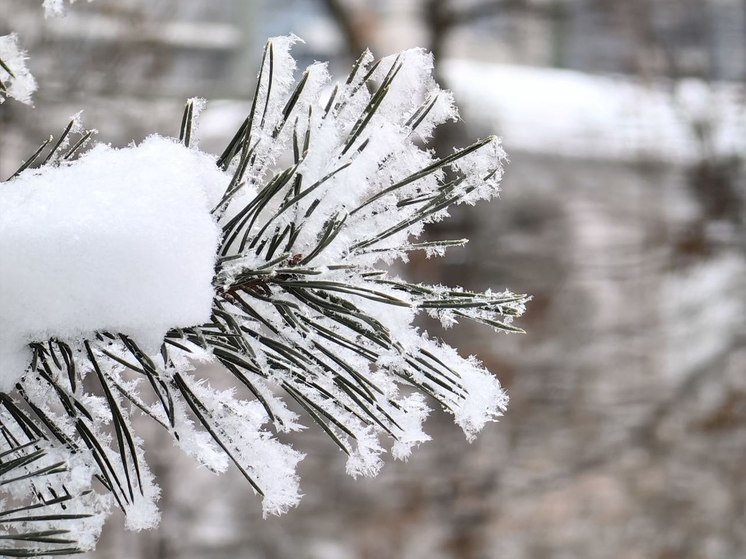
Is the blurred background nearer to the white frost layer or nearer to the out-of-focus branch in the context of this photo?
the out-of-focus branch

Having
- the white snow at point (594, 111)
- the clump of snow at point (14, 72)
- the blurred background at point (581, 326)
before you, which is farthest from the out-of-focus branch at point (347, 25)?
the clump of snow at point (14, 72)

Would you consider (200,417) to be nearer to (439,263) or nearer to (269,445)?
(269,445)

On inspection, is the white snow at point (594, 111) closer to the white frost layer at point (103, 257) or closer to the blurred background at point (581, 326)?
the blurred background at point (581, 326)

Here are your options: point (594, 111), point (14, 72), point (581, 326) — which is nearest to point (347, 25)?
point (594, 111)

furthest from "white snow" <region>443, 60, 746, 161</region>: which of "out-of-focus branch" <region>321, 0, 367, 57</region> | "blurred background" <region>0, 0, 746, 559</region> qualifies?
"out-of-focus branch" <region>321, 0, 367, 57</region>

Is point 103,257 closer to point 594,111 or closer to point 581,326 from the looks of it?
point 581,326

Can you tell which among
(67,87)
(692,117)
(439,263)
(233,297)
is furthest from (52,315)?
(692,117)
